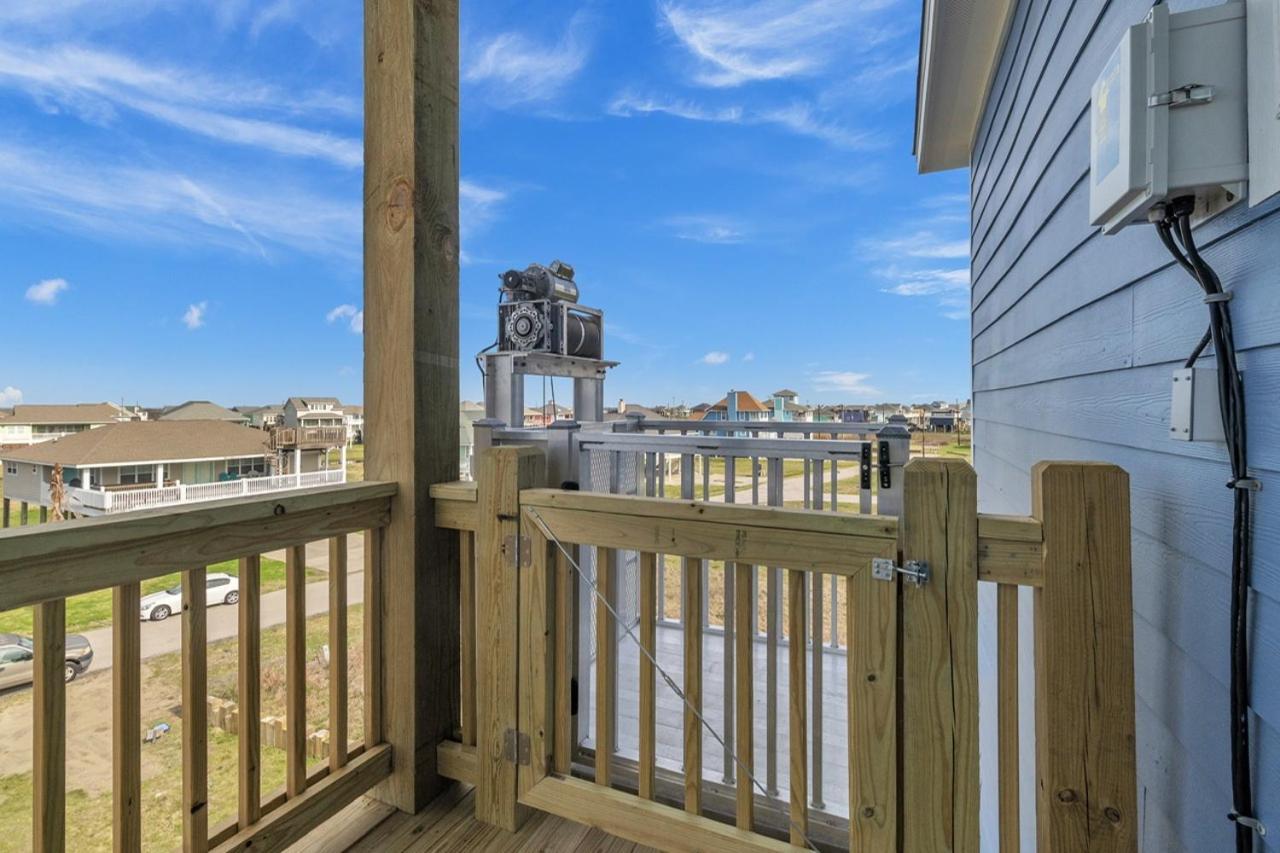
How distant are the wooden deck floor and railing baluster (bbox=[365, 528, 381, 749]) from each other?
0.18 metres

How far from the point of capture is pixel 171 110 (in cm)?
200

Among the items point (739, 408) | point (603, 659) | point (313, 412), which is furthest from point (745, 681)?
point (739, 408)

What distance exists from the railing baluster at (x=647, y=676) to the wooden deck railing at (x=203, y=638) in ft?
2.27

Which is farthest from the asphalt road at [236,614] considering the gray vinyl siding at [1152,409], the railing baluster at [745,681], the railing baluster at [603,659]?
the gray vinyl siding at [1152,409]

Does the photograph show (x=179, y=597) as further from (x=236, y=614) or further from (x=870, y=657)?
(x=870, y=657)

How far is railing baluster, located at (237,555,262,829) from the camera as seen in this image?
1.21 metres

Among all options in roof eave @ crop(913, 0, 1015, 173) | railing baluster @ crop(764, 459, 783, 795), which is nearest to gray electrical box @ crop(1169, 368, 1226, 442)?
railing baluster @ crop(764, 459, 783, 795)

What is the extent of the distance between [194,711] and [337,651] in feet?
1.07

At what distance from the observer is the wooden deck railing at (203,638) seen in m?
0.93

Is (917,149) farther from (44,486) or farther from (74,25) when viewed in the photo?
(44,486)

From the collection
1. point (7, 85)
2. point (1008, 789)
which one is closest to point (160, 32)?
point (7, 85)

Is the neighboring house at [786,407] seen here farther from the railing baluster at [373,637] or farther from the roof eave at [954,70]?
the railing baluster at [373,637]

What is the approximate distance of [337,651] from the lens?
143 centimetres

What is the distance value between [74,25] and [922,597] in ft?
8.52
